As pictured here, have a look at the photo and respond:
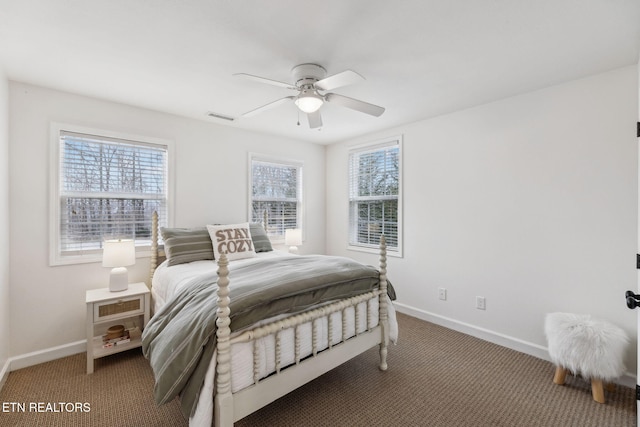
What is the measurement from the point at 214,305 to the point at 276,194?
2.72 metres

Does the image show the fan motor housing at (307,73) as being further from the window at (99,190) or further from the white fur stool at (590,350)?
the white fur stool at (590,350)

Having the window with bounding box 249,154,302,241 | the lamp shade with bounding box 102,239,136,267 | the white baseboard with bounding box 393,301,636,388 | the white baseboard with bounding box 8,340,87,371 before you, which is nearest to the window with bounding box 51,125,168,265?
the lamp shade with bounding box 102,239,136,267

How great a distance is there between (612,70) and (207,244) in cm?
375

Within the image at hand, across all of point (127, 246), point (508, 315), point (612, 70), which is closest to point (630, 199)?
point (612, 70)

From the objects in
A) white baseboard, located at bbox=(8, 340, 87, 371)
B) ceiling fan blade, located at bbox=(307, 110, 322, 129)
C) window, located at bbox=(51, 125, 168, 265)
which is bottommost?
white baseboard, located at bbox=(8, 340, 87, 371)

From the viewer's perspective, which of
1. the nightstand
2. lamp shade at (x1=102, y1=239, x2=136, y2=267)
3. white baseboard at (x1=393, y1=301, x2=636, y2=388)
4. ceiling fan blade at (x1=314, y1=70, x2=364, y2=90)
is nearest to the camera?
ceiling fan blade at (x1=314, y1=70, x2=364, y2=90)

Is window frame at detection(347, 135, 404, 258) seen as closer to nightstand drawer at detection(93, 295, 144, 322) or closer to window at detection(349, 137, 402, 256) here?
window at detection(349, 137, 402, 256)

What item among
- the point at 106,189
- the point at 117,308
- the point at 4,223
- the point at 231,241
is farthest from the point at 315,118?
the point at 4,223

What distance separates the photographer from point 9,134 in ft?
7.70

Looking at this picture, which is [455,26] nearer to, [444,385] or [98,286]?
[444,385]

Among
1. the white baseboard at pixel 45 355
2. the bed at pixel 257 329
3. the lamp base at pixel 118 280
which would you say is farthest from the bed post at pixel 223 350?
the white baseboard at pixel 45 355

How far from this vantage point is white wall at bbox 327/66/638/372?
218cm

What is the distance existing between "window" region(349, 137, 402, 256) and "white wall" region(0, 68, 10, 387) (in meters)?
3.54

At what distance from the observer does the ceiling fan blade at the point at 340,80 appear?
1741 mm
